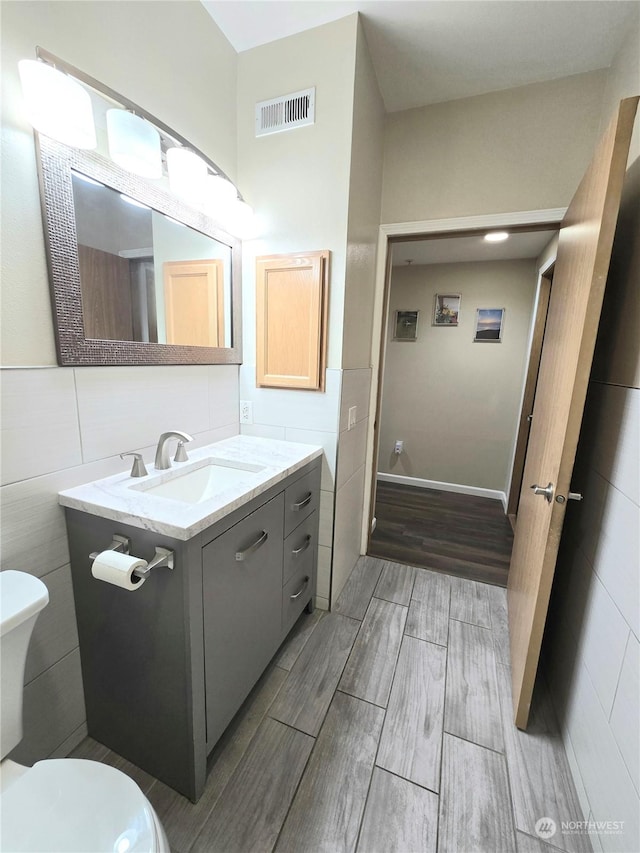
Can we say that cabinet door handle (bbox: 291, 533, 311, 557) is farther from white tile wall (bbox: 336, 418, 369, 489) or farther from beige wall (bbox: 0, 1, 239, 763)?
beige wall (bbox: 0, 1, 239, 763)

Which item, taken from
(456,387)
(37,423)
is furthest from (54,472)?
(456,387)

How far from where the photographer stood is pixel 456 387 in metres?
3.54

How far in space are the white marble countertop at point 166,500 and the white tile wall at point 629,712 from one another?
111 centimetres

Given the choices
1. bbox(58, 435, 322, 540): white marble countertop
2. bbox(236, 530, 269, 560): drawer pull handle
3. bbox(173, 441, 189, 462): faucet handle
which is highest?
bbox(173, 441, 189, 462): faucet handle

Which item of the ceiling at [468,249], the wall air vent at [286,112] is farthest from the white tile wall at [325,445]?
the ceiling at [468,249]

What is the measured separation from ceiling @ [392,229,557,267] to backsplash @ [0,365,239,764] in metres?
2.31

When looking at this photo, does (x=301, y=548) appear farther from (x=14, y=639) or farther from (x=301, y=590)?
(x=14, y=639)

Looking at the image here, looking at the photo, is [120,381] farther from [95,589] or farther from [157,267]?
[95,589]

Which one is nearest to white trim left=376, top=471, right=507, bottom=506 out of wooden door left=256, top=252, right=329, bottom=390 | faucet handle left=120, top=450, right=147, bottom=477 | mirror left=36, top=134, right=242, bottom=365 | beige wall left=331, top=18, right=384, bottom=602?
beige wall left=331, top=18, right=384, bottom=602

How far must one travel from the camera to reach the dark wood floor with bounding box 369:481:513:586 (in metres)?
2.37

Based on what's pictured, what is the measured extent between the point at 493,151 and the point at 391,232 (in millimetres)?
610

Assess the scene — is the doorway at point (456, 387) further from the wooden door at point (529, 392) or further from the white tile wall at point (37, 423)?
the white tile wall at point (37, 423)

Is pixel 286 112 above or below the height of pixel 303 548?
above

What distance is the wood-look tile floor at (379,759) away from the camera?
1.01 metres
